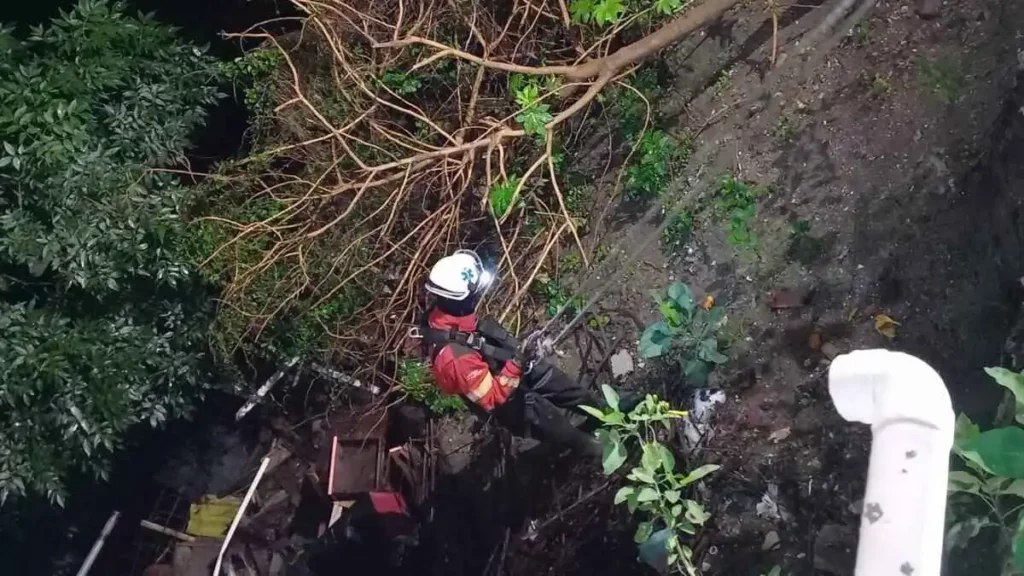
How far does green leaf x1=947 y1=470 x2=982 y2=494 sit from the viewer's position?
178cm

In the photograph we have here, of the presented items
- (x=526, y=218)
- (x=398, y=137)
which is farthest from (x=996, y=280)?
(x=398, y=137)

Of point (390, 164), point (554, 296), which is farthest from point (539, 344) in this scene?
point (390, 164)

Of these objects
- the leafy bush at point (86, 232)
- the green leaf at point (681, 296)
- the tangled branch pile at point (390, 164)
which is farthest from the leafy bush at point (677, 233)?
the leafy bush at point (86, 232)

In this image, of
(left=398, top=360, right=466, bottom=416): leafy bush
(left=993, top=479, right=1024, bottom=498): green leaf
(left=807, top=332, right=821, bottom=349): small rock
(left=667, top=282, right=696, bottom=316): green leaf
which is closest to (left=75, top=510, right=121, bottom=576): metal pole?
(left=398, top=360, right=466, bottom=416): leafy bush

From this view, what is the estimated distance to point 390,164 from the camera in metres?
2.93

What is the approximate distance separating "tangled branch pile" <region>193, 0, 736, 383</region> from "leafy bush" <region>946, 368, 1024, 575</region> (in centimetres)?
157

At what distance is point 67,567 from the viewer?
3.62m

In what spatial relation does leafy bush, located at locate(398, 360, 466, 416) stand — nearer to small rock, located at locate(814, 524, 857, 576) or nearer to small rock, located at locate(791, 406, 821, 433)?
small rock, located at locate(791, 406, 821, 433)

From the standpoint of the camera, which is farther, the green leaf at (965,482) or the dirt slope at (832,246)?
the dirt slope at (832,246)

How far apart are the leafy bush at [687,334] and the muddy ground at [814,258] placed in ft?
0.71

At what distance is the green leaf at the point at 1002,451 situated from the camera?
4.55ft

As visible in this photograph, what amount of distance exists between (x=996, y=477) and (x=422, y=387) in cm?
216

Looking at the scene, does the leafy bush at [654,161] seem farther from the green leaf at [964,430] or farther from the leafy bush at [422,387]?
the green leaf at [964,430]

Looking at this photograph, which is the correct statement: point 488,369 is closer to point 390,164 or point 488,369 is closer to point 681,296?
point 681,296
